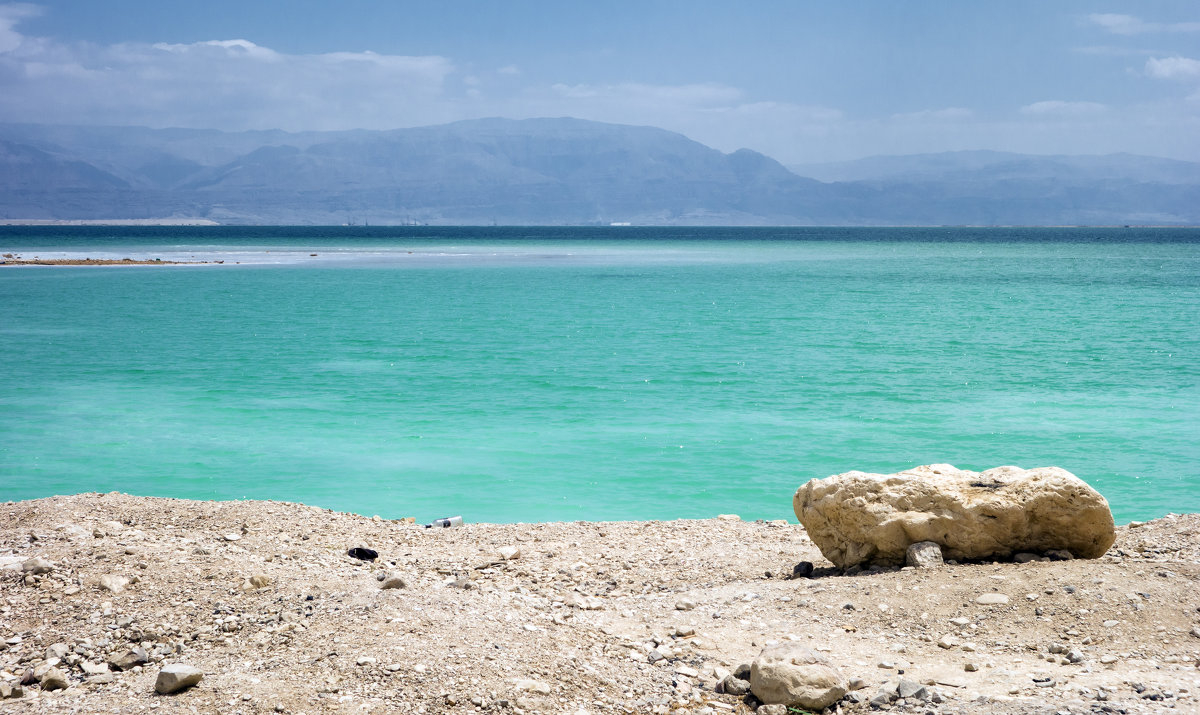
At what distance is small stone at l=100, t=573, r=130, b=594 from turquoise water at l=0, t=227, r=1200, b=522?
594 cm

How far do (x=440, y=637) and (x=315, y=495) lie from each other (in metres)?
8.29

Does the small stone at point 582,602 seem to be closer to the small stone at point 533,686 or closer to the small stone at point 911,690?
the small stone at point 533,686

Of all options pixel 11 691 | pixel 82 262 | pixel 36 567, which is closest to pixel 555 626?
pixel 11 691

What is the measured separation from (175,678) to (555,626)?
2119 mm

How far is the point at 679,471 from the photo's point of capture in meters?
14.2

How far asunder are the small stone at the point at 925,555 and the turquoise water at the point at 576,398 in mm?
5389

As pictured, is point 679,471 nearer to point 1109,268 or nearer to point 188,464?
point 188,464

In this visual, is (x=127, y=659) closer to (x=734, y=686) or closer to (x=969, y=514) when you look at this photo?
(x=734, y=686)

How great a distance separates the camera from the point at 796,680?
16.5 ft

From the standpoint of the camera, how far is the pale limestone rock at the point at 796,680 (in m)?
4.98

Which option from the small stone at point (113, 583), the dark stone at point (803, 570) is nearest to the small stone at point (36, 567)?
the small stone at point (113, 583)

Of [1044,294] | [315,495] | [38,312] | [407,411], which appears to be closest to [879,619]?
[315,495]

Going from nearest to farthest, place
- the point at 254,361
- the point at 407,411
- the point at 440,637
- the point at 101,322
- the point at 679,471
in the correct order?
the point at 440,637, the point at 679,471, the point at 407,411, the point at 254,361, the point at 101,322

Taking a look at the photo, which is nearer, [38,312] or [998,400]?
[998,400]
